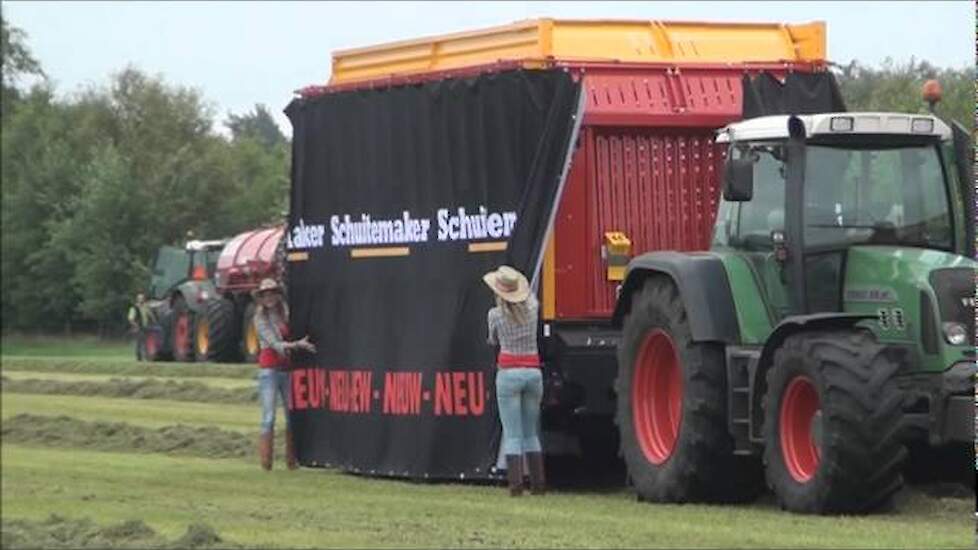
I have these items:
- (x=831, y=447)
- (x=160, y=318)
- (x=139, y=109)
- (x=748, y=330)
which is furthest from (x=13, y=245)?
(x=160, y=318)

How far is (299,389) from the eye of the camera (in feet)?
58.7

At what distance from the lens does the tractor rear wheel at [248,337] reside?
1553 inches

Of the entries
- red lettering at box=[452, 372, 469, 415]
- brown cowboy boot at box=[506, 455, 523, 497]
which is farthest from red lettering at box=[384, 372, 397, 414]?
brown cowboy boot at box=[506, 455, 523, 497]

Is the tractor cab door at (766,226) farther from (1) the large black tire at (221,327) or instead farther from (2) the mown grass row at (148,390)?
(1) the large black tire at (221,327)

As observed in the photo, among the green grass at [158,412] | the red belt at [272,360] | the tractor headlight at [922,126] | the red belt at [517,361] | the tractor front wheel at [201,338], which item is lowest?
the green grass at [158,412]

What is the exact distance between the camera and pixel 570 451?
15.7 meters

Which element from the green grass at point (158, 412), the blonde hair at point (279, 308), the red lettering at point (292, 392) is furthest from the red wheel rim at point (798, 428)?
the green grass at point (158, 412)

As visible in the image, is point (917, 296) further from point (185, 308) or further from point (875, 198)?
point (185, 308)

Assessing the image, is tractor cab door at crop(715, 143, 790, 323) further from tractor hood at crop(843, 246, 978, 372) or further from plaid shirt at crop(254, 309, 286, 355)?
plaid shirt at crop(254, 309, 286, 355)

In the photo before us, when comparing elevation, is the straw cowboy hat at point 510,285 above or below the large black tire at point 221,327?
above

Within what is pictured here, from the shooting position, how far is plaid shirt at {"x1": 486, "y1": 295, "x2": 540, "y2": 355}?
14.5 meters

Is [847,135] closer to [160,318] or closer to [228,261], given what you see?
[228,261]

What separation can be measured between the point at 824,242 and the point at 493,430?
3425mm

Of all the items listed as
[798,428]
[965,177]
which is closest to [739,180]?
[965,177]
